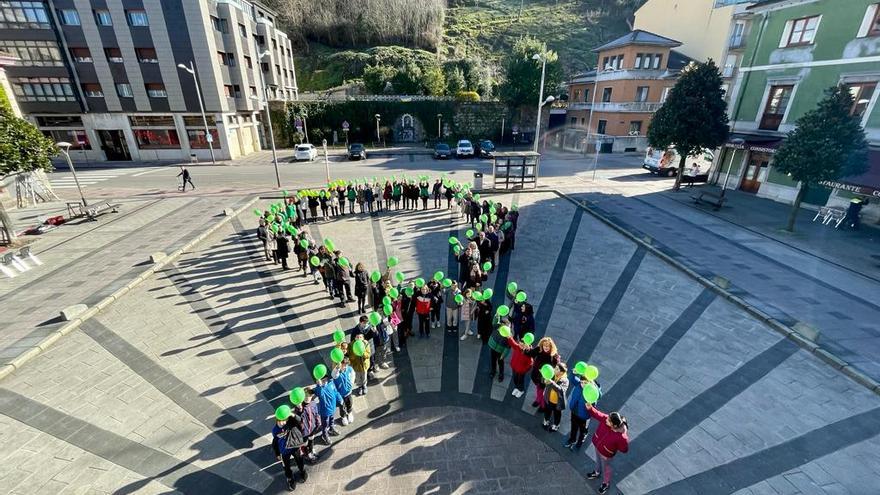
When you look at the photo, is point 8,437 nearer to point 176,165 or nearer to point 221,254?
point 221,254

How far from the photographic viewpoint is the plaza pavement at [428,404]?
18.8ft

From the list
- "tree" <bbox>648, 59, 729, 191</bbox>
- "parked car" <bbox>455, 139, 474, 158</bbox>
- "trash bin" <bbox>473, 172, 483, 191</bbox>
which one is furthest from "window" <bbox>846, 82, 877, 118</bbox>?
"parked car" <bbox>455, 139, 474, 158</bbox>

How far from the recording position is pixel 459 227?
16.5 meters

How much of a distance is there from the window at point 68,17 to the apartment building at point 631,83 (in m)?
47.8

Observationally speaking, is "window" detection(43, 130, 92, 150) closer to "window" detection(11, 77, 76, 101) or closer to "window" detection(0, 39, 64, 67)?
"window" detection(11, 77, 76, 101)

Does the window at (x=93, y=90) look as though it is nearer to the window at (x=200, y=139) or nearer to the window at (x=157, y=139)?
the window at (x=157, y=139)

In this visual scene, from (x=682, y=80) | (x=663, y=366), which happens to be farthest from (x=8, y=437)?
(x=682, y=80)

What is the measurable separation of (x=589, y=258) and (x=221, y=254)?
550 inches

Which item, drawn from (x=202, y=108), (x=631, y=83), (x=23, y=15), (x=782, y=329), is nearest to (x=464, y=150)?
(x=631, y=83)

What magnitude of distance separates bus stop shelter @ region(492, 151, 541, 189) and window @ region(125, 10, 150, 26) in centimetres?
3288

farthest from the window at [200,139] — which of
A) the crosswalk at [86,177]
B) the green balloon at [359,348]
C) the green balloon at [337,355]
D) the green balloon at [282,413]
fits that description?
the green balloon at [282,413]

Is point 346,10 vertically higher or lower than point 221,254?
higher

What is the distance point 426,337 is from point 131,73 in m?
39.8

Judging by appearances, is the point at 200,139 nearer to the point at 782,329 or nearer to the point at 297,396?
the point at 297,396
